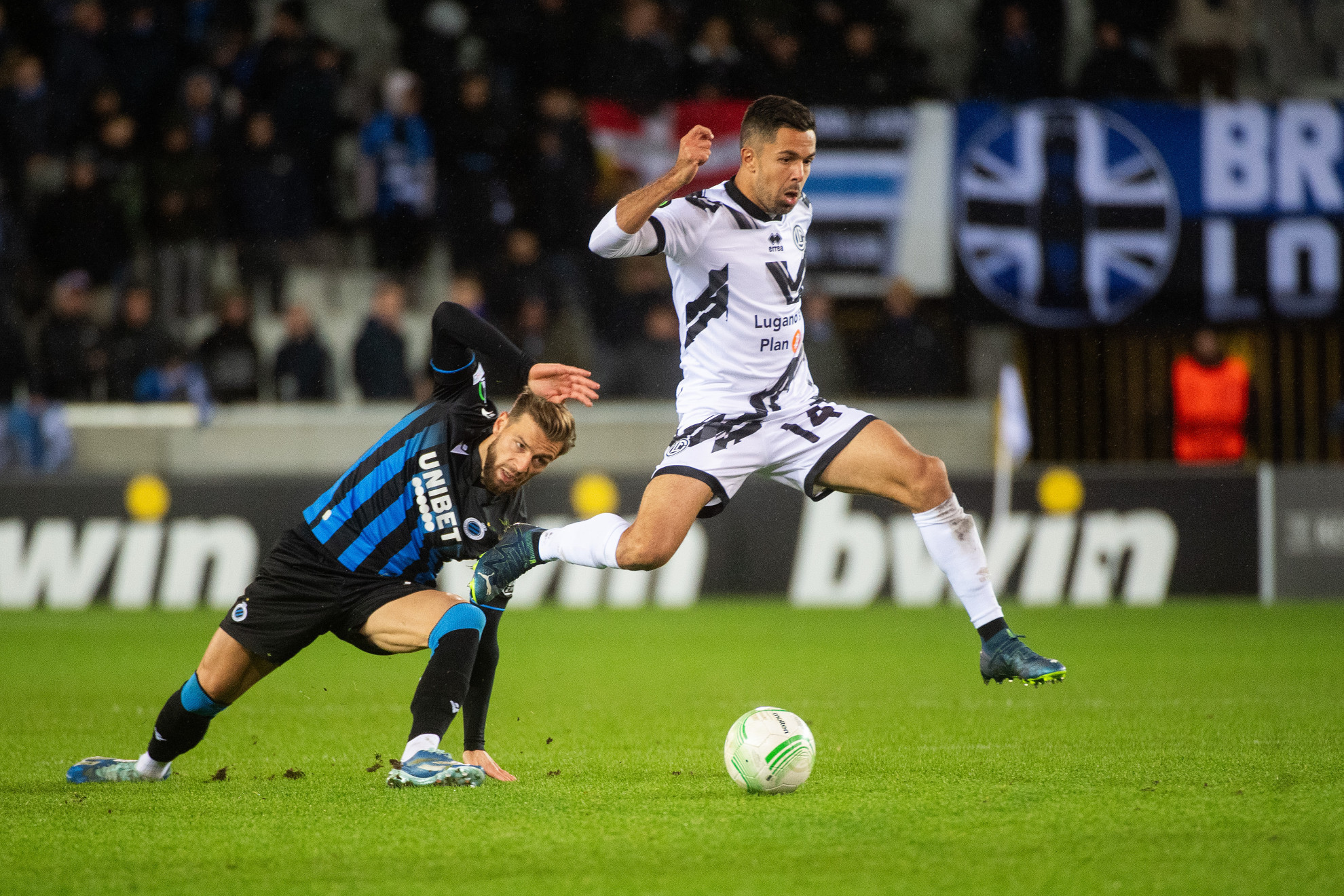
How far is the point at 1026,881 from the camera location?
152 inches

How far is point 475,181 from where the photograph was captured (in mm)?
14539

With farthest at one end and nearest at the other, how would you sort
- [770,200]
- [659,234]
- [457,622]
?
[770,200]
[659,234]
[457,622]

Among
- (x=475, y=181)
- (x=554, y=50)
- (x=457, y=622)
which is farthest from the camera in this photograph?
(x=554, y=50)

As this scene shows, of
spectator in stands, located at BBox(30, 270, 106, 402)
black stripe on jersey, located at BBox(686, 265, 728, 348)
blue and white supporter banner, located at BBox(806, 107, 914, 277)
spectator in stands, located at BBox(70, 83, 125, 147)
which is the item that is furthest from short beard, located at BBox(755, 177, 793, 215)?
spectator in stands, located at BBox(70, 83, 125, 147)

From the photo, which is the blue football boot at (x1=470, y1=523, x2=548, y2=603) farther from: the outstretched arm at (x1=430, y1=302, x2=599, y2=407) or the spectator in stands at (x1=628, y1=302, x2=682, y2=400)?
the spectator in stands at (x1=628, y1=302, x2=682, y2=400)

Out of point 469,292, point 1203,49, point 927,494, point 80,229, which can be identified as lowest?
point 927,494

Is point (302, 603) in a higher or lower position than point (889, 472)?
lower

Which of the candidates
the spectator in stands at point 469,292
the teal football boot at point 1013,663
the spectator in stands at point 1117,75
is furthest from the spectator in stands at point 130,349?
the teal football boot at point 1013,663

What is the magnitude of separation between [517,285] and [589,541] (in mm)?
8883

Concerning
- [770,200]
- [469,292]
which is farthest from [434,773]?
[469,292]

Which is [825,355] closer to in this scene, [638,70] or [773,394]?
[638,70]

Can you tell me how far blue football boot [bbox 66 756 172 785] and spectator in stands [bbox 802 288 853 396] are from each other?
9.40m

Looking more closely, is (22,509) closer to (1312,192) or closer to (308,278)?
(308,278)

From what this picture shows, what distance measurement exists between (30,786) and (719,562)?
8271 mm
